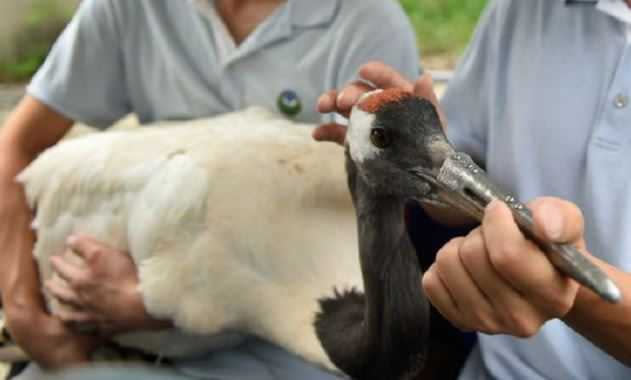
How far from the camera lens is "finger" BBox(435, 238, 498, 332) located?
23.9 inches

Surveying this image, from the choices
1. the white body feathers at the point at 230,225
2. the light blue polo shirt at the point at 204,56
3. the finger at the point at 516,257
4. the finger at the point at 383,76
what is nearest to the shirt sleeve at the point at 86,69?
the light blue polo shirt at the point at 204,56

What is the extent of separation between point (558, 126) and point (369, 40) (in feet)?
1.21

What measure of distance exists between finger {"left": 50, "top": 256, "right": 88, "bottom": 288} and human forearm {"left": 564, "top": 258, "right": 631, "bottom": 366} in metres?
0.75

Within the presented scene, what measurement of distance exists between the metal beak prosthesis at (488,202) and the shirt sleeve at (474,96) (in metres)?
0.24

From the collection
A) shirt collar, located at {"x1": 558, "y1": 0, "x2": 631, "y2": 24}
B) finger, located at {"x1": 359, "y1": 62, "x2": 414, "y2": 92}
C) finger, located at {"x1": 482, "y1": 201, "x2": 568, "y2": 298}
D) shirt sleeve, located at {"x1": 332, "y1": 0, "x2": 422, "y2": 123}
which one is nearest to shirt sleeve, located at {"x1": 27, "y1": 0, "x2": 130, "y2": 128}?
shirt sleeve, located at {"x1": 332, "y1": 0, "x2": 422, "y2": 123}

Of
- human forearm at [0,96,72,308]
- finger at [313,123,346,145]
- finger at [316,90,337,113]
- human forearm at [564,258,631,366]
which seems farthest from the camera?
human forearm at [0,96,72,308]

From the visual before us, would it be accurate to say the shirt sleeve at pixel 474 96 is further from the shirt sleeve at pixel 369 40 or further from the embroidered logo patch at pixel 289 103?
the embroidered logo patch at pixel 289 103

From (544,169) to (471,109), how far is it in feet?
0.49

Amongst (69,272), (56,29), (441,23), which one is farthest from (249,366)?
(441,23)

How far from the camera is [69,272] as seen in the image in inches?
46.1

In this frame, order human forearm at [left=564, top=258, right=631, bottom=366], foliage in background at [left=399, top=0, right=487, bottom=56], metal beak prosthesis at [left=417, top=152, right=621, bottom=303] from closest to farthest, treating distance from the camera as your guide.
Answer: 1. metal beak prosthesis at [left=417, top=152, right=621, bottom=303]
2. human forearm at [left=564, top=258, right=631, bottom=366]
3. foliage in background at [left=399, top=0, right=487, bottom=56]

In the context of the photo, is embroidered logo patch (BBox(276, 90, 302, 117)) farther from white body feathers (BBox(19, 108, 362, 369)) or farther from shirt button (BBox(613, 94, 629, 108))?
shirt button (BBox(613, 94, 629, 108))

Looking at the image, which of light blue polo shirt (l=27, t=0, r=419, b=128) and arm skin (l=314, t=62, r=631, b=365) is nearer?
arm skin (l=314, t=62, r=631, b=365)

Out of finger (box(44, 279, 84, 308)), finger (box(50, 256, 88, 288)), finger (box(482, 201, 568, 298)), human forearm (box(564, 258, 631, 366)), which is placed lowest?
finger (box(44, 279, 84, 308))
